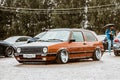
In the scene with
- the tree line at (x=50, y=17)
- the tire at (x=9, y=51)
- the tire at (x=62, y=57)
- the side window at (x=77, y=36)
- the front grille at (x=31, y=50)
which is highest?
the side window at (x=77, y=36)

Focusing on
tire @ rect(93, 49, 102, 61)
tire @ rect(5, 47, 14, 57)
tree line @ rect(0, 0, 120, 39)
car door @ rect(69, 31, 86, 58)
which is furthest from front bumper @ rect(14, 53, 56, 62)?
tree line @ rect(0, 0, 120, 39)

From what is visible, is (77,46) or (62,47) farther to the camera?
(77,46)

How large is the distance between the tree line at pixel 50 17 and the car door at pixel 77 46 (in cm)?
4864

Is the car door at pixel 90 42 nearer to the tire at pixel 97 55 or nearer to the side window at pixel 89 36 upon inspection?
the side window at pixel 89 36

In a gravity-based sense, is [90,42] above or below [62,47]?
below

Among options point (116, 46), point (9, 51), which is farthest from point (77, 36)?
point (9, 51)

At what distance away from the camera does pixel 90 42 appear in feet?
61.6

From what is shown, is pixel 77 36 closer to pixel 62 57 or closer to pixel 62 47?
pixel 62 47

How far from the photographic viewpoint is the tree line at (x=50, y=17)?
68188 mm

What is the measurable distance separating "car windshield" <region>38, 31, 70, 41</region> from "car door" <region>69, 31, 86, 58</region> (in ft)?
0.96

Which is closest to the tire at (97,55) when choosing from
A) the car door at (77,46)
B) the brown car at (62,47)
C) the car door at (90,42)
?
the brown car at (62,47)

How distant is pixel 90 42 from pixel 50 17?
56.8m

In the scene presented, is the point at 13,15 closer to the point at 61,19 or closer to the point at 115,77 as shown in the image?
the point at 61,19

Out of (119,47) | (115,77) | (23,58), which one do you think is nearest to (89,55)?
(23,58)
